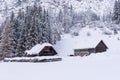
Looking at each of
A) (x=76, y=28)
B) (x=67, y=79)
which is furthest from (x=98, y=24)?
(x=67, y=79)

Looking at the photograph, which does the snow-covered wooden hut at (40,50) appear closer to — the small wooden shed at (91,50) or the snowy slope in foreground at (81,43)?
the small wooden shed at (91,50)

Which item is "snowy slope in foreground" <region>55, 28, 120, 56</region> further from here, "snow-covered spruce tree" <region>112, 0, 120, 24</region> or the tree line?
the tree line

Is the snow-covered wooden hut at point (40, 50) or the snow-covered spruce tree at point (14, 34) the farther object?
the snow-covered spruce tree at point (14, 34)

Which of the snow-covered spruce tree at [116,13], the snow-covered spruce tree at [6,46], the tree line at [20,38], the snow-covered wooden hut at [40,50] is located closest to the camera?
the snow-covered spruce tree at [6,46]

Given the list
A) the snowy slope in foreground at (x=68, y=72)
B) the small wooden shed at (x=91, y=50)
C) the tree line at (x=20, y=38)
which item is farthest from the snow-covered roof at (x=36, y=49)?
the snowy slope in foreground at (x=68, y=72)

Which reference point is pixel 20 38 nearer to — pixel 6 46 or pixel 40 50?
pixel 6 46

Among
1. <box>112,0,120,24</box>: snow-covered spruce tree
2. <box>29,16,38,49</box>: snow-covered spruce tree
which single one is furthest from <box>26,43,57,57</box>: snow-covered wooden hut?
<box>112,0,120,24</box>: snow-covered spruce tree

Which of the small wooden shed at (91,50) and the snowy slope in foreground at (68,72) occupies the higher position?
the snowy slope in foreground at (68,72)

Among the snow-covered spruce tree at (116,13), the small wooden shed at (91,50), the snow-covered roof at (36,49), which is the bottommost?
the small wooden shed at (91,50)

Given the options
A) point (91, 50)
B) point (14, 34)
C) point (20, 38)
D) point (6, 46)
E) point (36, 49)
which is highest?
point (14, 34)

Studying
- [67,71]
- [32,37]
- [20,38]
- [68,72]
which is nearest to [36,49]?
[32,37]

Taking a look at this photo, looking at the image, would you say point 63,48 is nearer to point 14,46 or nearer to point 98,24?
point 14,46

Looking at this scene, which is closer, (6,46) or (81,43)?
(6,46)

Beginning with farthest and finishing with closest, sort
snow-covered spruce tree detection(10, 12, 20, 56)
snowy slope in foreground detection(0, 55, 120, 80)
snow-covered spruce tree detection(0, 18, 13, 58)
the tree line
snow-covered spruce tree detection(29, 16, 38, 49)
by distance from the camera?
snow-covered spruce tree detection(29, 16, 38, 49)
snow-covered spruce tree detection(10, 12, 20, 56)
the tree line
snow-covered spruce tree detection(0, 18, 13, 58)
snowy slope in foreground detection(0, 55, 120, 80)
